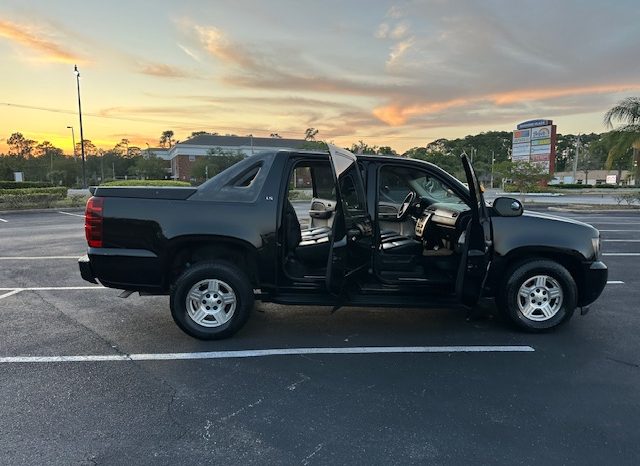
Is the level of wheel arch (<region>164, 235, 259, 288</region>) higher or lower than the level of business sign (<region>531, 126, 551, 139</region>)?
lower

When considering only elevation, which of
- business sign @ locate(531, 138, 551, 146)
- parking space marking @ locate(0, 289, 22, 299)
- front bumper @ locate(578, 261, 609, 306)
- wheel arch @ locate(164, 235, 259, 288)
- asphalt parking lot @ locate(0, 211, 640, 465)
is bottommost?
asphalt parking lot @ locate(0, 211, 640, 465)

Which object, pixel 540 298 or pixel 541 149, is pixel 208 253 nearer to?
pixel 540 298

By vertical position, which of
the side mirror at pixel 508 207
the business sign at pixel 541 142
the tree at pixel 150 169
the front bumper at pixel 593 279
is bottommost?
the front bumper at pixel 593 279

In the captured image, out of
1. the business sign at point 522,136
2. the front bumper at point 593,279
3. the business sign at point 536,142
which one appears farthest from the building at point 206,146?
the front bumper at point 593,279

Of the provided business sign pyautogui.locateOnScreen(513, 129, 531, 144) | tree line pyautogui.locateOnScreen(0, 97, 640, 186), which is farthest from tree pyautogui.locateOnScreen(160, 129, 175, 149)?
business sign pyautogui.locateOnScreen(513, 129, 531, 144)

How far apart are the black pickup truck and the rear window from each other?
10 mm

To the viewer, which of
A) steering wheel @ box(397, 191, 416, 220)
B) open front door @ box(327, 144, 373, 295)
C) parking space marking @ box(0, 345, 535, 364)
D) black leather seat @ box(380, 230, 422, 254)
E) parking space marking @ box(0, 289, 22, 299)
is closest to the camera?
parking space marking @ box(0, 345, 535, 364)

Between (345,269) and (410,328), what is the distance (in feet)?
3.82

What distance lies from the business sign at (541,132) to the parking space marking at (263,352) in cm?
5193

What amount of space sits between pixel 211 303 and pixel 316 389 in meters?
1.50

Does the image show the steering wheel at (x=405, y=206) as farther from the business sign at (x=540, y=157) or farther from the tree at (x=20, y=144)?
the tree at (x=20, y=144)

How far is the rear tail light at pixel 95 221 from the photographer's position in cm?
442

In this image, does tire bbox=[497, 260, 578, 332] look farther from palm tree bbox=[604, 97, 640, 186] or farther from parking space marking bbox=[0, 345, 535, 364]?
palm tree bbox=[604, 97, 640, 186]

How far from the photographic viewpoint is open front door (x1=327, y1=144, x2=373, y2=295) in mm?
4293
